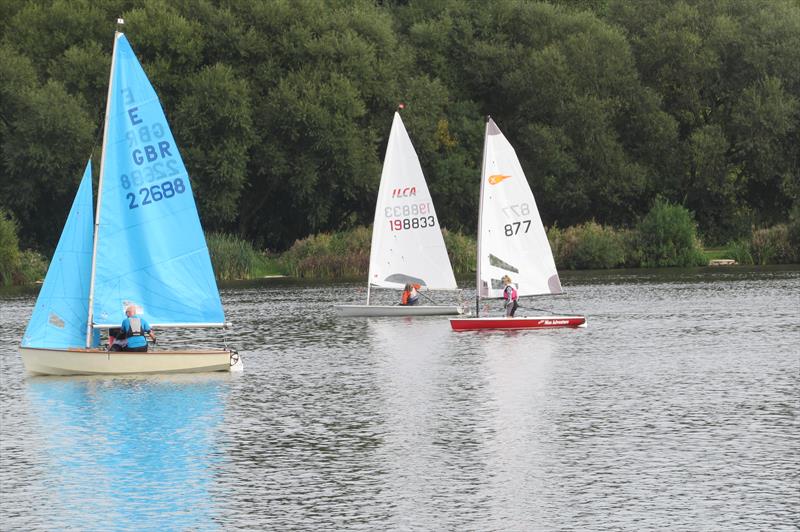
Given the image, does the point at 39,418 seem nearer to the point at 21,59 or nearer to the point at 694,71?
the point at 21,59

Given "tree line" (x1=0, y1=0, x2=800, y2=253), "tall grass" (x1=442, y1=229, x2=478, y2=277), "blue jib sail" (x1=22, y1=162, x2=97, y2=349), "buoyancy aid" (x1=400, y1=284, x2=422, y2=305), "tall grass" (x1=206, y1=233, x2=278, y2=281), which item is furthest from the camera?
"tree line" (x1=0, y1=0, x2=800, y2=253)

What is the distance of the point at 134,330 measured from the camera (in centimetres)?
3722

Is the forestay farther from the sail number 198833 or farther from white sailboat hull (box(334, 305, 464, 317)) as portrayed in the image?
white sailboat hull (box(334, 305, 464, 317))

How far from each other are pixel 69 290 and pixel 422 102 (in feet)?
214

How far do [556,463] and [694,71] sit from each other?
80833 millimetres

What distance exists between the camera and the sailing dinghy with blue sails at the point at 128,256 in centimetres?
3744

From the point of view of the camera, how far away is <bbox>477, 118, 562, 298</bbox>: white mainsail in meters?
50.9

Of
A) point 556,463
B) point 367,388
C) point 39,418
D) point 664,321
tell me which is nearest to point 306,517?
point 556,463

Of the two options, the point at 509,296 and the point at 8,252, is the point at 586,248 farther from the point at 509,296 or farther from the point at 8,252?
the point at 509,296

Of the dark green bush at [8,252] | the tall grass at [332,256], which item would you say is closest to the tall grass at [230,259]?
the tall grass at [332,256]

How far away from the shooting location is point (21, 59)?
3674 inches

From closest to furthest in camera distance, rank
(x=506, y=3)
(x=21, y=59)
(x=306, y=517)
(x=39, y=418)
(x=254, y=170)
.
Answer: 1. (x=306, y=517)
2. (x=39, y=418)
3. (x=21, y=59)
4. (x=254, y=170)
5. (x=506, y=3)

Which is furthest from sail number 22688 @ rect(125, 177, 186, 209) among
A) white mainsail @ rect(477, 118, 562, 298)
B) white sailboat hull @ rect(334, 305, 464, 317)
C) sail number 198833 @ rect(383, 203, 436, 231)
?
sail number 198833 @ rect(383, 203, 436, 231)

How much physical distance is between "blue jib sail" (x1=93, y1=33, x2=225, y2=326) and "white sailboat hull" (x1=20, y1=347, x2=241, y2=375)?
0.88 m
